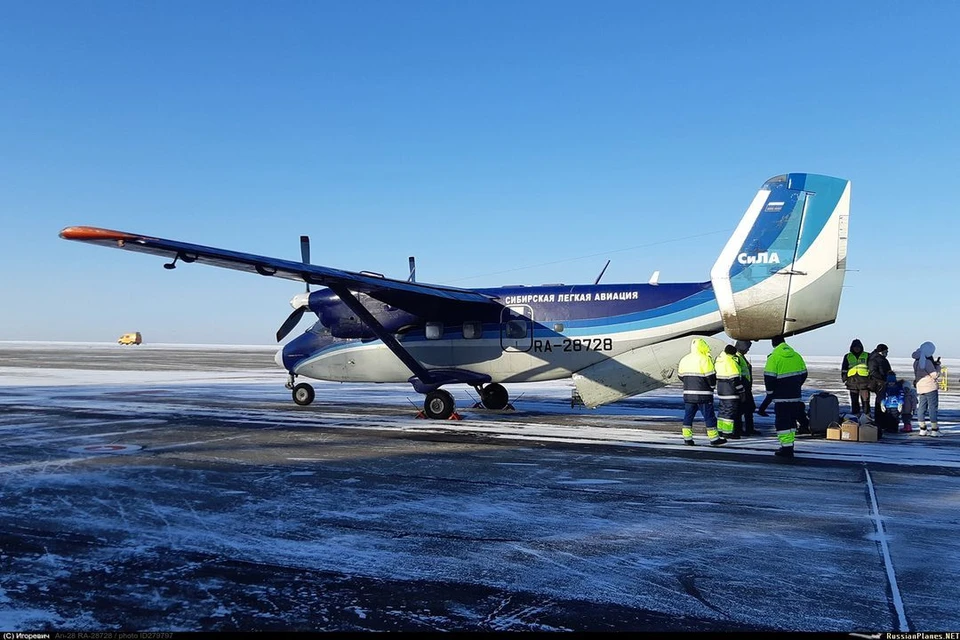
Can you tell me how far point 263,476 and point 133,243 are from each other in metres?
6.14

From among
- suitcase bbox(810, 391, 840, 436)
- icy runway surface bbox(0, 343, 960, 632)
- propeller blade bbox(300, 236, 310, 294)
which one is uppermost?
propeller blade bbox(300, 236, 310, 294)

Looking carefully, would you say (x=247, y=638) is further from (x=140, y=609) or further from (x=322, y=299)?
(x=322, y=299)

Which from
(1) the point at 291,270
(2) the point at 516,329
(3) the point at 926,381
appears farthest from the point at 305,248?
(3) the point at 926,381

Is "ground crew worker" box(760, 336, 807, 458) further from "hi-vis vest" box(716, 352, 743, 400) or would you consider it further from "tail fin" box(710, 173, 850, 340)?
"tail fin" box(710, 173, 850, 340)

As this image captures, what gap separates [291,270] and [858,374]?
1313cm

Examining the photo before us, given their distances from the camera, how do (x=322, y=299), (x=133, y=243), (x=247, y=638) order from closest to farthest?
(x=247, y=638) < (x=133, y=243) < (x=322, y=299)

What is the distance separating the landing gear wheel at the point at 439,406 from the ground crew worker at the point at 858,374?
31.0ft

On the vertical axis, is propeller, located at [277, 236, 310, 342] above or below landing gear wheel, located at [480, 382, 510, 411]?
above

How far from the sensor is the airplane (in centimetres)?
1312

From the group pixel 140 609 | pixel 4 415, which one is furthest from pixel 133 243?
pixel 140 609

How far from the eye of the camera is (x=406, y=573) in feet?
18.3

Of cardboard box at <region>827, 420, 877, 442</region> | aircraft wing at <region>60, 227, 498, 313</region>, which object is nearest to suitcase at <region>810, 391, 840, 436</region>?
cardboard box at <region>827, 420, 877, 442</region>

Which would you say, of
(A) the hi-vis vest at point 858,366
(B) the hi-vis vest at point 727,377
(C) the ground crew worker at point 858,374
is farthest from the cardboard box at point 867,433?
(B) the hi-vis vest at point 727,377

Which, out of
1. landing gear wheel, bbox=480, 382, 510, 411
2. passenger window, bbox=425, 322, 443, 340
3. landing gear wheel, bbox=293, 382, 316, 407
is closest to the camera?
passenger window, bbox=425, 322, 443, 340
